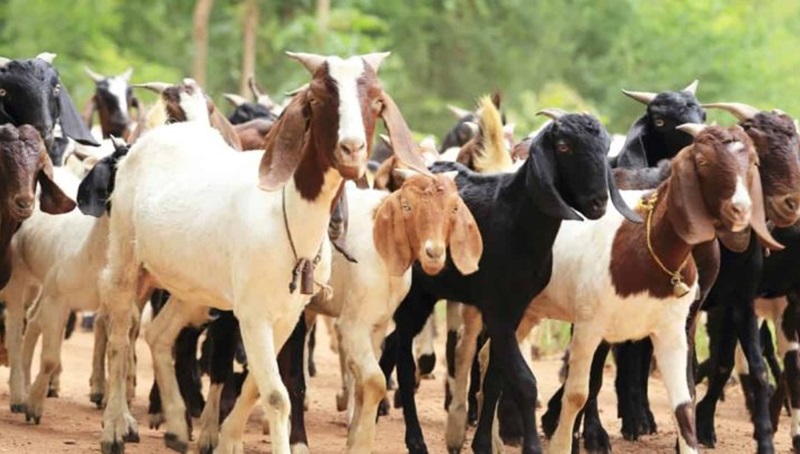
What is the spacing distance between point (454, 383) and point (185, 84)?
2.70 m

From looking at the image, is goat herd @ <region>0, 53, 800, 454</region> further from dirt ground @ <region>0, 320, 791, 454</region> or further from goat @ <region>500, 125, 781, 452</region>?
dirt ground @ <region>0, 320, 791, 454</region>

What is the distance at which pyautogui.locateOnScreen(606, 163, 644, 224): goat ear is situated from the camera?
10695 millimetres

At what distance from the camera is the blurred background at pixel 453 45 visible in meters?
35.3

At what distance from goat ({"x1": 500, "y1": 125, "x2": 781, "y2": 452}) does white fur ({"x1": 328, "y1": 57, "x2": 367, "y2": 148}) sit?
2106 millimetres

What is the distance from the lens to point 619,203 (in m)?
10.8

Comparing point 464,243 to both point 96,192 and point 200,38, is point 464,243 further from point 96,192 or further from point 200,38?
A: point 200,38

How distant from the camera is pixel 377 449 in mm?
12312

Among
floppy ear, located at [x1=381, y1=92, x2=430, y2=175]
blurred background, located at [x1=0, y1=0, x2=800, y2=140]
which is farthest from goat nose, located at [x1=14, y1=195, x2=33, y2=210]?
blurred background, located at [x1=0, y1=0, x2=800, y2=140]

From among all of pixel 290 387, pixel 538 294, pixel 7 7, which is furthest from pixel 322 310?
pixel 7 7

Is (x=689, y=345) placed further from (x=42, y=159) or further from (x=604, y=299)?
(x=42, y=159)

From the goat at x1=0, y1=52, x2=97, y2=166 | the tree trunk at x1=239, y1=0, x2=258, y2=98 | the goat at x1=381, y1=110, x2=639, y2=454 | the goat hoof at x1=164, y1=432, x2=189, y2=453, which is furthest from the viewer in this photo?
the tree trunk at x1=239, y1=0, x2=258, y2=98

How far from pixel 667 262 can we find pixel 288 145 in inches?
92.5

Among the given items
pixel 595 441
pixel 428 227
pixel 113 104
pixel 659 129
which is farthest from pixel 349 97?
pixel 113 104

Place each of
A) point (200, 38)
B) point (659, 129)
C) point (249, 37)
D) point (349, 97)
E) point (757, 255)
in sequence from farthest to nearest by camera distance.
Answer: point (249, 37) < point (200, 38) < point (659, 129) < point (757, 255) < point (349, 97)
